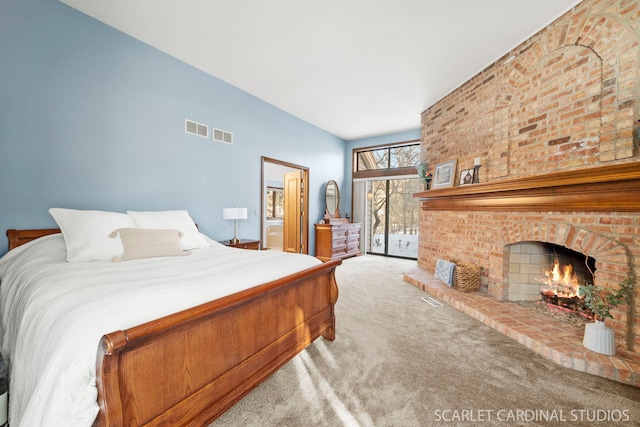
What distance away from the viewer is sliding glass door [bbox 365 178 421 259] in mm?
6336

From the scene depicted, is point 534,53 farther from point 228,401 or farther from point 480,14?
point 228,401

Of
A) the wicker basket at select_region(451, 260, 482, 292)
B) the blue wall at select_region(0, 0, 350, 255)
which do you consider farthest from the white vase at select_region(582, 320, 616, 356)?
the blue wall at select_region(0, 0, 350, 255)

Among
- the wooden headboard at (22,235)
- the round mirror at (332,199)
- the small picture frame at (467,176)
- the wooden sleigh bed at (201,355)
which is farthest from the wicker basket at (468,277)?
the wooden headboard at (22,235)

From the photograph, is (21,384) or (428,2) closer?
(21,384)

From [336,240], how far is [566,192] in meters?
4.08

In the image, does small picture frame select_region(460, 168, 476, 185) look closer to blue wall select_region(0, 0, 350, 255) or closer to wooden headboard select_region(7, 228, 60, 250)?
blue wall select_region(0, 0, 350, 255)

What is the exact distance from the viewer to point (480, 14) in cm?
248

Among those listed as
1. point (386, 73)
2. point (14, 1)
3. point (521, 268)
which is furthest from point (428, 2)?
point (14, 1)

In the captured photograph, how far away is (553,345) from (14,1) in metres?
5.24

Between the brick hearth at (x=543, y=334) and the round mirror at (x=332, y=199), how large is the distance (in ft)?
11.1

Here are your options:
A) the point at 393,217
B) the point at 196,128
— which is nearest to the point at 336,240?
the point at 393,217

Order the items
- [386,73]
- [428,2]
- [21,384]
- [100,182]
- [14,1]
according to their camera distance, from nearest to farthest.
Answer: [21,384], [14,1], [428,2], [100,182], [386,73]

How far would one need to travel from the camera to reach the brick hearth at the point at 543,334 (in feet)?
5.93

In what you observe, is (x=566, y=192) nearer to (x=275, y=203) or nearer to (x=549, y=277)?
(x=549, y=277)
